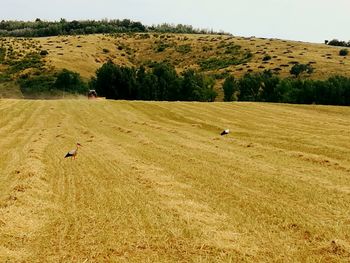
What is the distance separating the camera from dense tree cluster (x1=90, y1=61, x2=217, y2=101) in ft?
310

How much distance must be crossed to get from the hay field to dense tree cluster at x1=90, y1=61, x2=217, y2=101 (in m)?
63.4

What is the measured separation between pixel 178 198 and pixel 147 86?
83257 mm

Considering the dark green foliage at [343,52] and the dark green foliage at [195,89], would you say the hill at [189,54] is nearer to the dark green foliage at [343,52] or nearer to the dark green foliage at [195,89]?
the dark green foliage at [343,52]

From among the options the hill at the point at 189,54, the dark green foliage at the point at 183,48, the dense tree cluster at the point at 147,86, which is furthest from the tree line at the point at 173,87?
the dark green foliage at the point at 183,48

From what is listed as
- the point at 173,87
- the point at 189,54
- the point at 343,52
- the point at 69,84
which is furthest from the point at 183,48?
the point at 173,87

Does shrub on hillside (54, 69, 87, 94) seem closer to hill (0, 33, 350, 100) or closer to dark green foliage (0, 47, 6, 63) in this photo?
hill (0, 33, 350, 100)

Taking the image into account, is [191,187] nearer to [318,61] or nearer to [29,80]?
[29,80]

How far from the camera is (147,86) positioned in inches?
3802

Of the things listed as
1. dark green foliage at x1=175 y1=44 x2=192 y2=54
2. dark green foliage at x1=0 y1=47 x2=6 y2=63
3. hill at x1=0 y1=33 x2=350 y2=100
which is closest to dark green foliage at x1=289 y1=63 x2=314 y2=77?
hill at x1=0 y1=33 x2=350 y2=100

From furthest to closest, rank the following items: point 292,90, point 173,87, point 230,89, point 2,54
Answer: point 2,54 < point 230,89 < point 173,87 < point 292,90

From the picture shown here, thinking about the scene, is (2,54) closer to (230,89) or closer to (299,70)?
(230,89)

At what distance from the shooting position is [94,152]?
2467 cm

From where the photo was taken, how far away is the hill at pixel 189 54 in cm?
13488

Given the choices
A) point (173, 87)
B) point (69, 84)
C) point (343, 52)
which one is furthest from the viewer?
point (343, 52)
